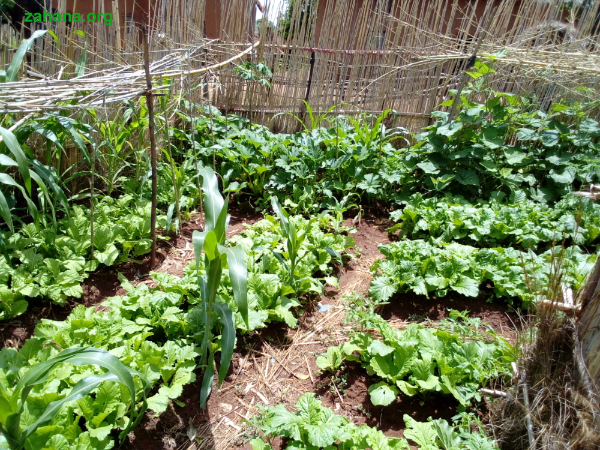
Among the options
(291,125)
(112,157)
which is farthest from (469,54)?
(112,157)

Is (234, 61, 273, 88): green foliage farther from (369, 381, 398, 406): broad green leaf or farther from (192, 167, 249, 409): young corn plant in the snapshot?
(369, 381, 398, 406): broad green leaf

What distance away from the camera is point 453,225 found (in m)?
3.20

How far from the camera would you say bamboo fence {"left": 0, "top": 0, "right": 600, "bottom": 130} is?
4180 mm

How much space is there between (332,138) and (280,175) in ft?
2.23

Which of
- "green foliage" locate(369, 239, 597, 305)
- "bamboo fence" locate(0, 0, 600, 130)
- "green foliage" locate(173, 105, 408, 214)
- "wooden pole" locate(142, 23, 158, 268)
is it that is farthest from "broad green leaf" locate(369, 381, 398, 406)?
"bamboo fence" locate(0, 0, 600, 130)

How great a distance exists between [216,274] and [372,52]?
4054mm

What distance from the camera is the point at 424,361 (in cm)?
197

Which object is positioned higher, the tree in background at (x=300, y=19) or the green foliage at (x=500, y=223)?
the tree in background at (x=300, y=19)

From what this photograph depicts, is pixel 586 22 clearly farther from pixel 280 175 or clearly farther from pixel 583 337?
pixel 583 337

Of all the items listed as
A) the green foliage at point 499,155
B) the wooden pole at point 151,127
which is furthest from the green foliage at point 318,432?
the green foliage at point 499,155

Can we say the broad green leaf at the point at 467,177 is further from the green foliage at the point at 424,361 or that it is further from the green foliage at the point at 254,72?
the green foliage at the point at 254,72

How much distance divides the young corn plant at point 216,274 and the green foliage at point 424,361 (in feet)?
2.02

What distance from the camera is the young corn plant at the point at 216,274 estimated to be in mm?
1630

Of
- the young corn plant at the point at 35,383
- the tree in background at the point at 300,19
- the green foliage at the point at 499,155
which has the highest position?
the tree in background at the point at 300,19
